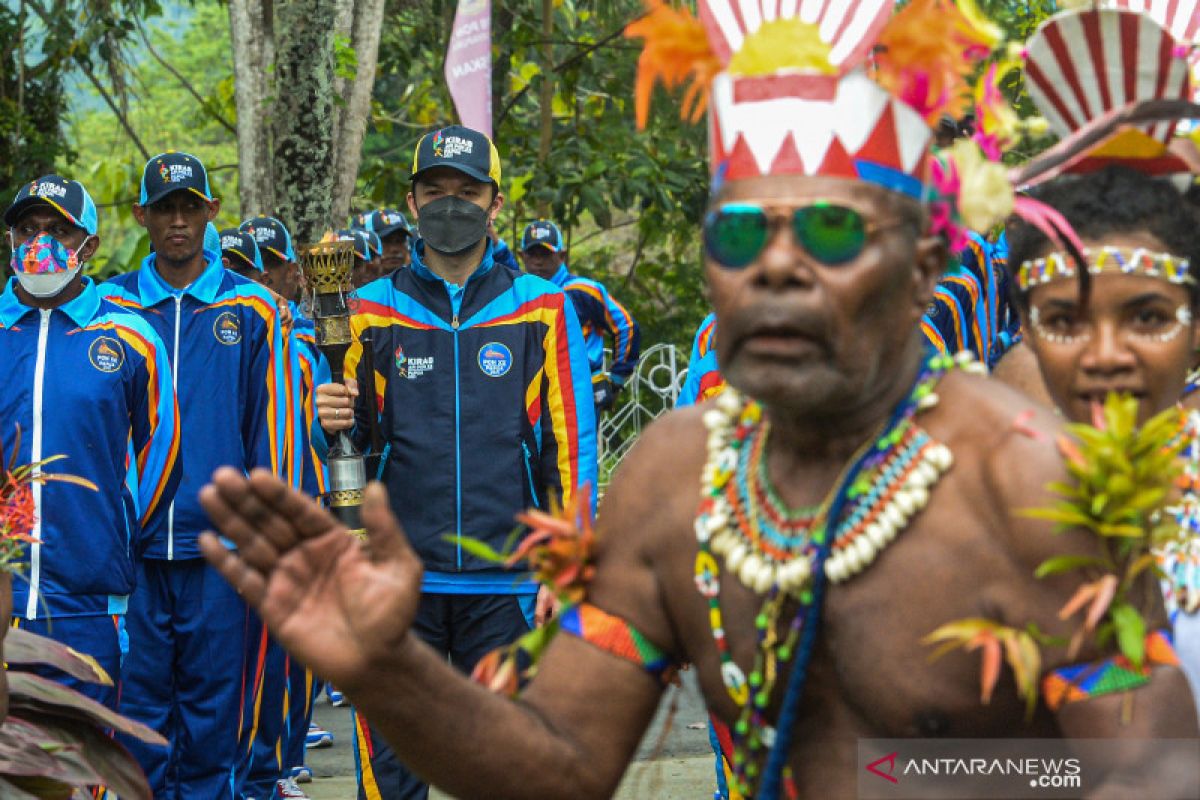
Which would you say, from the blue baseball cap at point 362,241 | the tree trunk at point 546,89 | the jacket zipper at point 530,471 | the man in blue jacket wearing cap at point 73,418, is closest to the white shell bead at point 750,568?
the jacket zipper at point 530,471

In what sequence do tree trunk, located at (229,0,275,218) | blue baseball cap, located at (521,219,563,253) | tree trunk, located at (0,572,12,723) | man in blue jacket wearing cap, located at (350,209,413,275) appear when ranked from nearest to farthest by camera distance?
tree trunk, located at (0,572,12,723) < man in blue jacket wearing cap, located at (350,209,413,275) < tree trunk, located at (229,0,275,218) < blue baseball cap, located at (521,219,563,253)

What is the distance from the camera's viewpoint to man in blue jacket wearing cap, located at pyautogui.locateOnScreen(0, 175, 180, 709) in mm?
6723

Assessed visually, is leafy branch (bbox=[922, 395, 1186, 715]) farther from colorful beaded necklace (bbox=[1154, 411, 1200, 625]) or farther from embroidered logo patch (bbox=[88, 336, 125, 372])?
embroidered logo patch (bbox=[88, 336, 125, 372])

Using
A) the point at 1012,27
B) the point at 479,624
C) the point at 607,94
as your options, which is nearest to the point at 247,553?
the point at 479,624

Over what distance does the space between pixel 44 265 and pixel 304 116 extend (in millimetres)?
3775

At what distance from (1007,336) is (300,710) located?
355 centimetres

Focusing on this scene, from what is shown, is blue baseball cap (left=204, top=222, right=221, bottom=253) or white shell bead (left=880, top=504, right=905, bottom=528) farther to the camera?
blue baseball cap (left=204, top=222, right=221, bottom=253)

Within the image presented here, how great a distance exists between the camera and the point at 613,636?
298cm

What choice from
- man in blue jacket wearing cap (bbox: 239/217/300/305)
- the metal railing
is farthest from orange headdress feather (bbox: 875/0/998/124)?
the metal railing

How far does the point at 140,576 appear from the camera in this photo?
7.28 meters

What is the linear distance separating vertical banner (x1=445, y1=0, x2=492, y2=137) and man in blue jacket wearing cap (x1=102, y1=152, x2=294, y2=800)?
15.0 feet

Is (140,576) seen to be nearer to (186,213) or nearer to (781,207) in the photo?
(186,213)

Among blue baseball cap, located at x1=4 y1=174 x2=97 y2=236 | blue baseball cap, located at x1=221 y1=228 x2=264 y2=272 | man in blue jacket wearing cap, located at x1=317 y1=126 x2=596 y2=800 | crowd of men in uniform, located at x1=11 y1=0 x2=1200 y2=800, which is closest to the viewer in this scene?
crowd of men in uniform, located at x1=11 y1=0 x2=1200 y2=800

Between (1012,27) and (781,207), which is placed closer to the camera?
(781,207)
